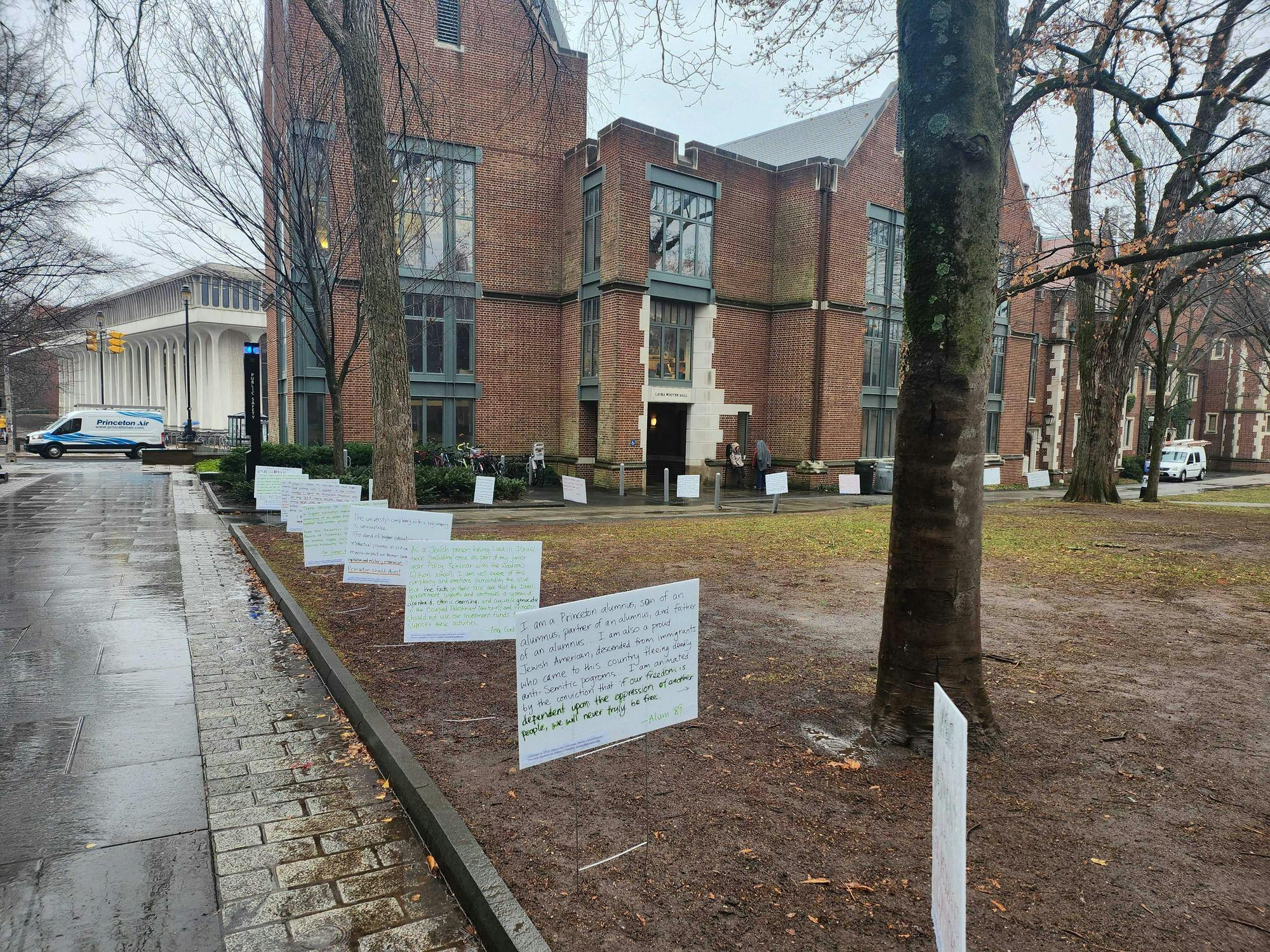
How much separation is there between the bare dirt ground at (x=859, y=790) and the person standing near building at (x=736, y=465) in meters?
18.0

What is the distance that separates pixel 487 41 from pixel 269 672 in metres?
23.1

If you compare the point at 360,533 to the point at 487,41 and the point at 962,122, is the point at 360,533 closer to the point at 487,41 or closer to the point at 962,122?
the point at 962,122

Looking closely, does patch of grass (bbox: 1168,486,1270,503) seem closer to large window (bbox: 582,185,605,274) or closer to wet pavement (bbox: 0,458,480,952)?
large window (bbox: 582,185,605,274)

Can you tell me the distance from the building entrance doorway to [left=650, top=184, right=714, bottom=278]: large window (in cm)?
532

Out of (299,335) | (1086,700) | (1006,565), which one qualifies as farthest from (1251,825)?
(299,335)

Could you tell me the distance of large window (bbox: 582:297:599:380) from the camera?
941 inches

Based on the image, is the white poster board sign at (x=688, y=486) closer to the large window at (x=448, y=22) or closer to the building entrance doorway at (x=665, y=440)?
the building entrance doorway at (x=665, y=440)

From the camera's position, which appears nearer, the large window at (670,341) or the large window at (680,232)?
the large window at (680,232)

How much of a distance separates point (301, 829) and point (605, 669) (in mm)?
1756

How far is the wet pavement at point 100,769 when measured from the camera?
2977 mm

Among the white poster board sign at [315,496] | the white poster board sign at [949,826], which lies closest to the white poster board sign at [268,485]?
the white poster board sign at [315,496]

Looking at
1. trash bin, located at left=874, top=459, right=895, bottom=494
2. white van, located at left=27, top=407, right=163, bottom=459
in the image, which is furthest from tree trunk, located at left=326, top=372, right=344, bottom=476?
white van, located at left=27, top=407, right=163, bottom=459

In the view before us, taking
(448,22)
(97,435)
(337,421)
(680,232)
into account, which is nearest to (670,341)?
(680,232)

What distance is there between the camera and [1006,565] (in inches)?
414
